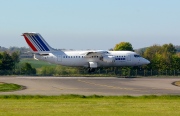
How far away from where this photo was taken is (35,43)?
67250mm

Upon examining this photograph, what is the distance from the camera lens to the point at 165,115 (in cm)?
1802

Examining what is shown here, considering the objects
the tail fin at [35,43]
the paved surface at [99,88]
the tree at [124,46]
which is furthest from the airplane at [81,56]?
the tree at [124,46]

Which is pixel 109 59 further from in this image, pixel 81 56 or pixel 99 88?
pixel 99 88

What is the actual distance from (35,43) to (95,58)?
8809mm

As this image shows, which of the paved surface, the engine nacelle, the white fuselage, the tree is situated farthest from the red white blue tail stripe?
the tree

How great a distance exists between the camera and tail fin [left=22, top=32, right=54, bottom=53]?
67.2 m

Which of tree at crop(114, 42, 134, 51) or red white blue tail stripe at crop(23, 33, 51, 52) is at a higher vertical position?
tree at crop(114, 42, 134, 51)

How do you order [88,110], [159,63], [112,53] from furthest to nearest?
[159,63] < [112,53] < [88,110]

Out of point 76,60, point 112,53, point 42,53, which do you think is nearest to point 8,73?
point 42,53

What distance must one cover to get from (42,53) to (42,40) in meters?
2.04

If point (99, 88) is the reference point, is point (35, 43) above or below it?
above

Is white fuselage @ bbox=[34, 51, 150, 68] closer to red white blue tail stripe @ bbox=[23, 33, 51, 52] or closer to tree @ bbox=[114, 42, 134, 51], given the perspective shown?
red white blue tail stripe @ bbox=[23, 33, 51, 52]

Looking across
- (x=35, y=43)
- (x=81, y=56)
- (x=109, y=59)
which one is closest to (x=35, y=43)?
(x=35, y=43)

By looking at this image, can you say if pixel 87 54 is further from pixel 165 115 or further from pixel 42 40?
pixel 165 115
